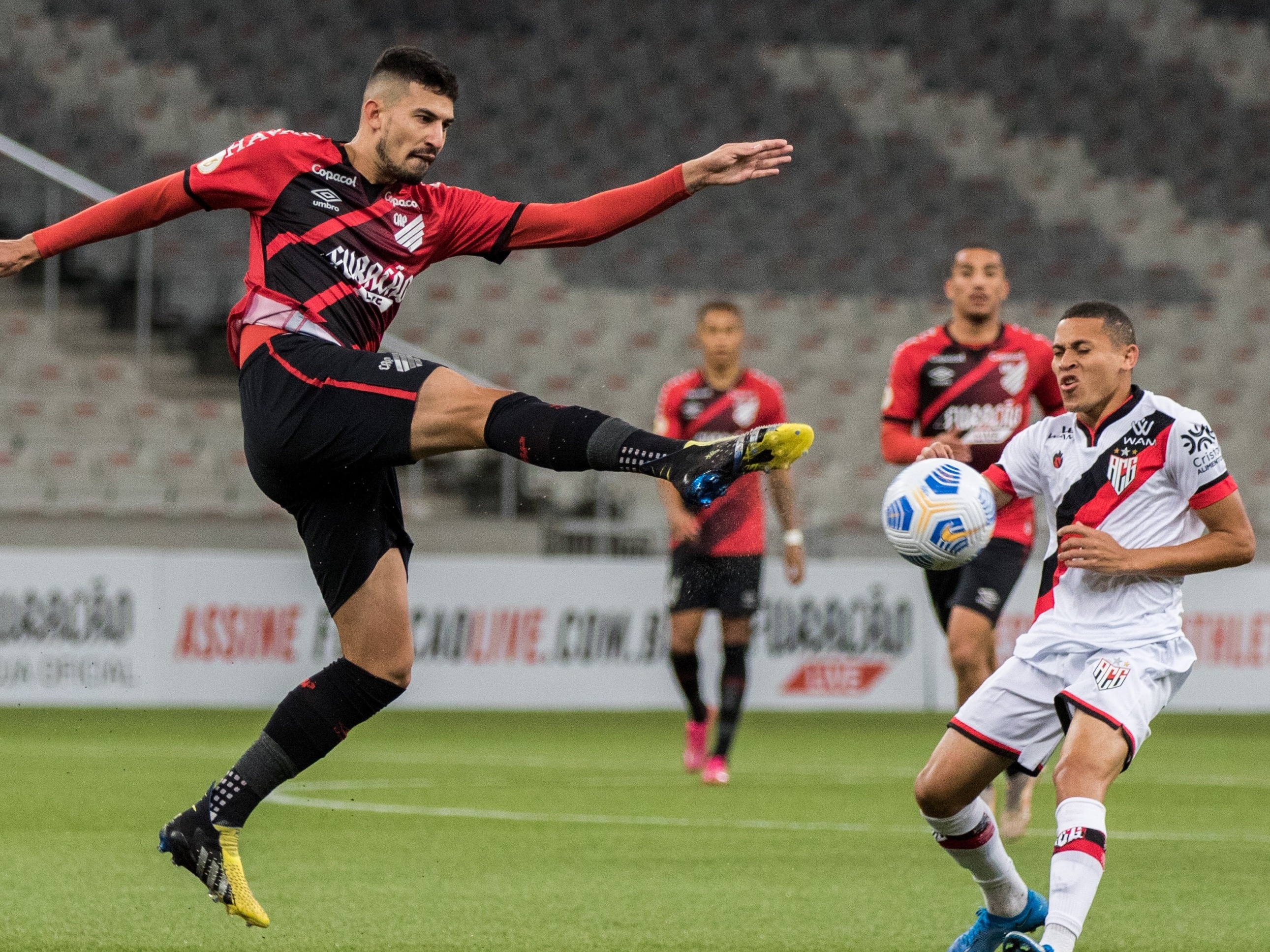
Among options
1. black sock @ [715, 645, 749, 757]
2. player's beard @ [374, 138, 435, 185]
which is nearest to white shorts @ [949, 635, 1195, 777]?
player's beard @ [374, 138, 435, 185]

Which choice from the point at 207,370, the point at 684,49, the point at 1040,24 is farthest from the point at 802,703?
the point at 1040,24

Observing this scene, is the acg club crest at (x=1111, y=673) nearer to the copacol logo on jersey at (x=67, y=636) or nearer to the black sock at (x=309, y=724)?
the black sock at (x=309, y=724)

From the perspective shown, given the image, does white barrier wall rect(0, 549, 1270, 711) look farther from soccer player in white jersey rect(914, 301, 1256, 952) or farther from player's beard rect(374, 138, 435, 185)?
player's beard rect(374, 138, 435, 185)

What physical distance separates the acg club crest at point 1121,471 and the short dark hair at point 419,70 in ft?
6.65

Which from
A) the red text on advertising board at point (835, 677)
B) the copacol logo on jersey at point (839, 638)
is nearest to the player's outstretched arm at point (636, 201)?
the copacol logo on jersey at point (839, 638)

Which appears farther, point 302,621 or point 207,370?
point 207,370

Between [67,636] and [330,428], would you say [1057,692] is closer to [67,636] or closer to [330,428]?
[330,428]

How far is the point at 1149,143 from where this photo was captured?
20844 millimetres

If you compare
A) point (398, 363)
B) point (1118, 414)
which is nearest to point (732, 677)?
point (1118, 414)

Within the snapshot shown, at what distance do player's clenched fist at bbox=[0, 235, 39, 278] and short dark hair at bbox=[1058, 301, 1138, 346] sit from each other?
106 inches

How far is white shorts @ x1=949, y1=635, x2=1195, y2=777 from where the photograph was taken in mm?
4578

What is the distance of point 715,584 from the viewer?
379 inches

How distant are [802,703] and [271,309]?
978 cm

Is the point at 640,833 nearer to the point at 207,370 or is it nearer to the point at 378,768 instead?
the point at 378,768
